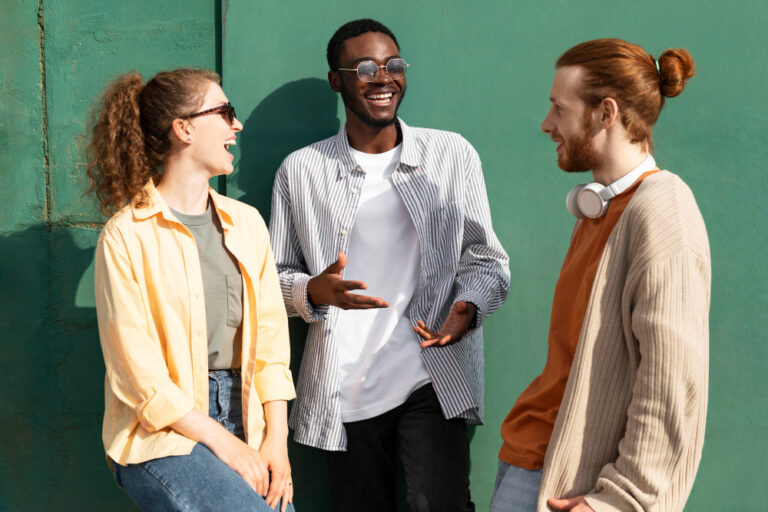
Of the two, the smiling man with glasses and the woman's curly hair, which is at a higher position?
the woman's curly hair

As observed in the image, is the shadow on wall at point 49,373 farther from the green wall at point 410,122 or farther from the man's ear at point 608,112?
the man's ear at point 608,112

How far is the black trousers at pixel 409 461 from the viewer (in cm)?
333

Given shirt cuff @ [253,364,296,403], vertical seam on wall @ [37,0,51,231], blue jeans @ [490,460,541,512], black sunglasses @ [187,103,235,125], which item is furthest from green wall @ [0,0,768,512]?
blue jeans @ [490,460,541,512]

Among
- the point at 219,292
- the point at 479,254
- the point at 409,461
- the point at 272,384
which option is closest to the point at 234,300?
the point at 219,292

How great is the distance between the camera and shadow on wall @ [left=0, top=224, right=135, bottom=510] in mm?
3760

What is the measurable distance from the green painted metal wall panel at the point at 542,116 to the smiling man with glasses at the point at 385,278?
0.23m

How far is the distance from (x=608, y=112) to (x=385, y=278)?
140 cm

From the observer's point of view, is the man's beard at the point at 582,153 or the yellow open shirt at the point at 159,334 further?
the yellow open shirt at the point at 159,334

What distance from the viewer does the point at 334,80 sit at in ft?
12.1

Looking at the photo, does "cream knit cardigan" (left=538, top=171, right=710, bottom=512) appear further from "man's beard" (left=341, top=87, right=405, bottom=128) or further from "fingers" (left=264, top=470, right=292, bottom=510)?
"man's beard" (left=341, top=87, right=405, bottom=128)

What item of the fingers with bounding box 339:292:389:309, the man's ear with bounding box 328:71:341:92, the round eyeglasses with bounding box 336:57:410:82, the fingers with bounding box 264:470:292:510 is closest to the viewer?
the fingers with bounding box 264:470:292:510

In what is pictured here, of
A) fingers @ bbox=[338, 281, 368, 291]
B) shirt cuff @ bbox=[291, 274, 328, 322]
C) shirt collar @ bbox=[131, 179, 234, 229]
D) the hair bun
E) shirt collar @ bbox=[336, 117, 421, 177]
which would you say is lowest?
shirt cuff @ bbox=[291, 274, 328, 322]

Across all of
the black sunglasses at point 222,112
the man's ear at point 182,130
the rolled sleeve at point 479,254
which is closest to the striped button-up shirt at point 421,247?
the rolled sleeve at point 479,254

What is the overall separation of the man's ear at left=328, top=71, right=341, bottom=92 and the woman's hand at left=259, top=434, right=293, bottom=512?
164 cm
